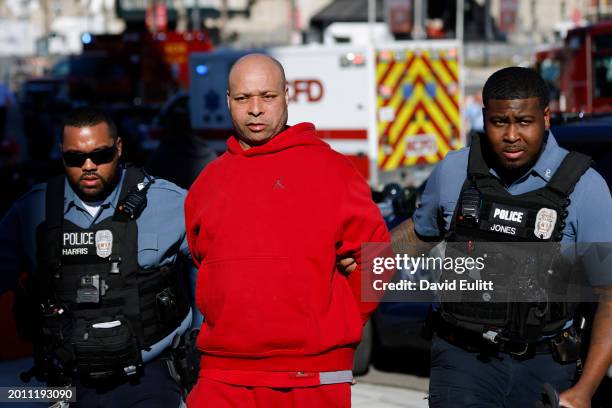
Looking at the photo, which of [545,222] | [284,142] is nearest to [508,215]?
[545,222]

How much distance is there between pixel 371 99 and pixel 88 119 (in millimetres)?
9227

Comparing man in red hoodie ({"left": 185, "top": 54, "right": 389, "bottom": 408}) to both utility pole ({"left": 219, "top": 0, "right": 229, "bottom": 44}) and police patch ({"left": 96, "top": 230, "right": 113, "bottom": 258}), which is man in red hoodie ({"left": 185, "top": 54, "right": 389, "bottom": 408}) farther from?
utility pole ({"left": 219, "top": 0, "right": 229, "bottom": 44})

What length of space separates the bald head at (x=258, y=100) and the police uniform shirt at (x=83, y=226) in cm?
80

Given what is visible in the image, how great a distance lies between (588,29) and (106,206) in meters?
13.9

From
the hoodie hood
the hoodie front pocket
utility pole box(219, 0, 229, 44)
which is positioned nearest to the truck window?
the hoodie hood

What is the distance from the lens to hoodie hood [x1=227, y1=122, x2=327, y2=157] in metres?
3.39

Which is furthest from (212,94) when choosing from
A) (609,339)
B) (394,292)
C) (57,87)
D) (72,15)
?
(72,15)

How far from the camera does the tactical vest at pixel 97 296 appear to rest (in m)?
3.92

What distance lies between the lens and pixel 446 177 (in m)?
3.82

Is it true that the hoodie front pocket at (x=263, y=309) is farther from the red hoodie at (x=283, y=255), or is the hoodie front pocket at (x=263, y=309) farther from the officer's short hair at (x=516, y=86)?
the officer's short hair at (x=516, y=86)

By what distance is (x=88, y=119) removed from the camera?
4.15 meters

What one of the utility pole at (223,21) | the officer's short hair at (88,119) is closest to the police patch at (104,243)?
the officer's short hair at (88,119)

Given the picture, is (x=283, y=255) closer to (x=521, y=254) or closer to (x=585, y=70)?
(x=521, y=254)

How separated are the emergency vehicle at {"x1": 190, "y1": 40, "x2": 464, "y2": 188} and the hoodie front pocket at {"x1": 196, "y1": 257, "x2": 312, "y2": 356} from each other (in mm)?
9772
